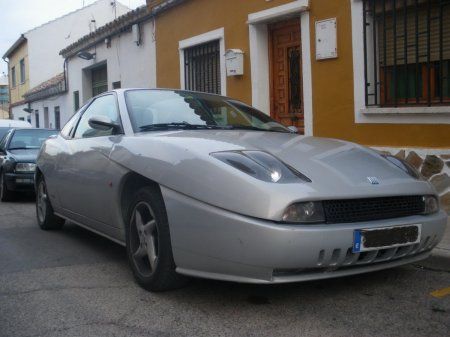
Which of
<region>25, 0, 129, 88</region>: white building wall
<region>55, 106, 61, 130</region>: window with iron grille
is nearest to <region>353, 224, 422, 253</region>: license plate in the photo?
<region>55, 106, 61, 130</region>: window with iron grille

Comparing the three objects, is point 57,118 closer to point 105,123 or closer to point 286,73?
point 286,73

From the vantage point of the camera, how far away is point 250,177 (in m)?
3.12

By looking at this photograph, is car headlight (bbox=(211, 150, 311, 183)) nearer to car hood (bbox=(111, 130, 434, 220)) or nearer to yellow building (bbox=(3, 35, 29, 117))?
car hood (bbox=(111, 130, 434, 220))

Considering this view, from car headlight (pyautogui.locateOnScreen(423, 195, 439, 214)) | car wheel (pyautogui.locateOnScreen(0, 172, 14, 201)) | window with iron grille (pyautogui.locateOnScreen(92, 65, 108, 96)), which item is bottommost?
car wheel (pyautogui.locateOnScreen(0, 172, 14, 201))

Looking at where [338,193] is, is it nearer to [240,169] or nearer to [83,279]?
[240,169]

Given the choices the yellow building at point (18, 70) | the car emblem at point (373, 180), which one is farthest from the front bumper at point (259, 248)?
the yellow building at point (18, 70)

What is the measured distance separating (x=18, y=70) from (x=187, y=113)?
33787 mm

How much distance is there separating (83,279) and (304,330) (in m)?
1.86

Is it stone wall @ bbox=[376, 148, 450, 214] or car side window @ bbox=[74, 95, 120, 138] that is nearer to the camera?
car side window @ bbox=[74, 95, 120, 138]

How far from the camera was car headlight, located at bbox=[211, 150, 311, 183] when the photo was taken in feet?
10.4

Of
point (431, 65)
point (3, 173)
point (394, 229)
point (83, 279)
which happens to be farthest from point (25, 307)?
point (3, 173)

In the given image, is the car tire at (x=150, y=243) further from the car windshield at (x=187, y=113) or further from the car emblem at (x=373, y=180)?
the car emblem at (x=373, y=180)

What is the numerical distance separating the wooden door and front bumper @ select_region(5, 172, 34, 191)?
4118 mm

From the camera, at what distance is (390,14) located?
689 centimetres
